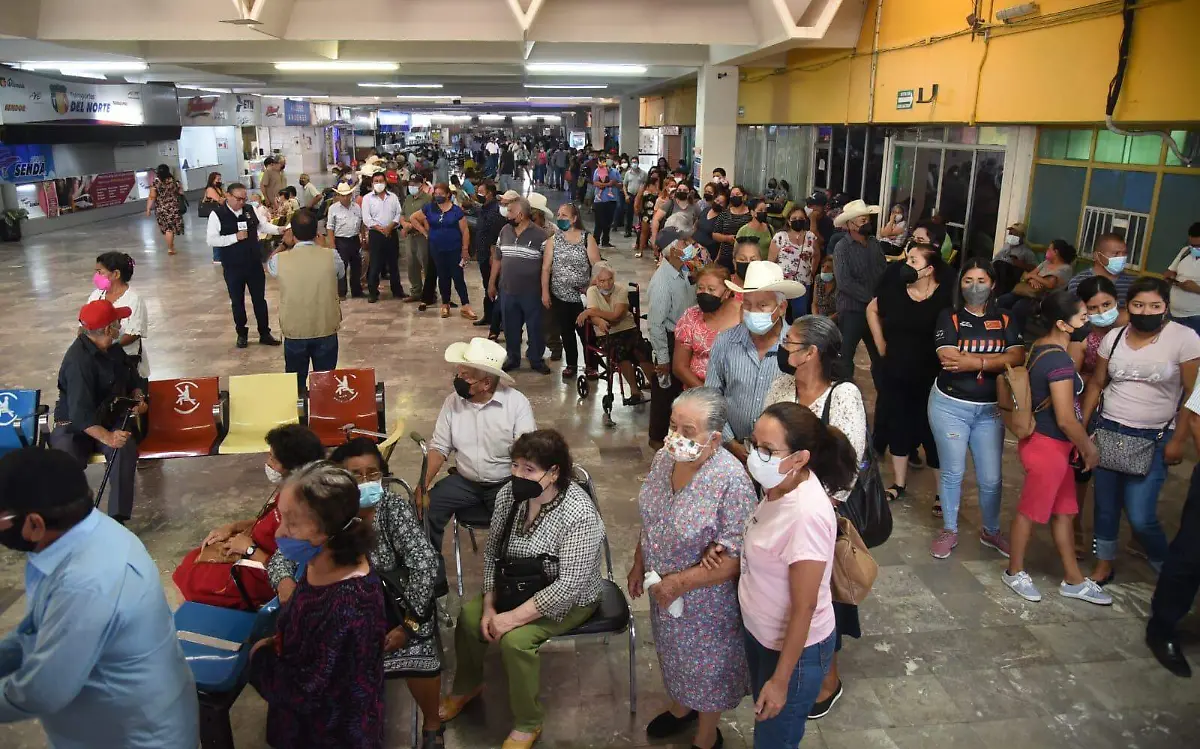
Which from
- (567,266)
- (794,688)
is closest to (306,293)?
(567,266)

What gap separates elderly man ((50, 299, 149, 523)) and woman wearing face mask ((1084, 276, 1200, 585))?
5.30m

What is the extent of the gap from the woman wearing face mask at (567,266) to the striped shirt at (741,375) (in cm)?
316

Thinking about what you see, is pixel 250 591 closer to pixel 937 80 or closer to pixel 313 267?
pixel 313 267

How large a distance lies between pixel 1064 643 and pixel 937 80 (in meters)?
7.58

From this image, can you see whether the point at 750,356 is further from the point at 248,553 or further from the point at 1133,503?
the point at 248,553

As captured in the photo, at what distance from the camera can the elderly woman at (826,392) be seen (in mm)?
3260

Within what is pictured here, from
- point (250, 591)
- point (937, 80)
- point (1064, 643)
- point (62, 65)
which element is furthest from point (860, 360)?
point (62, 65)

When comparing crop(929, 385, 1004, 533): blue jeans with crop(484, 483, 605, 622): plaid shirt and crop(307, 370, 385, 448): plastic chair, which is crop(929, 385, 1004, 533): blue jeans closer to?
crop(484, 483, 605, 622): plaid shirt

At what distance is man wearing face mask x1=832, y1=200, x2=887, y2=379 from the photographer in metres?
6.34

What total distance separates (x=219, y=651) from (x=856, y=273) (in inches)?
200

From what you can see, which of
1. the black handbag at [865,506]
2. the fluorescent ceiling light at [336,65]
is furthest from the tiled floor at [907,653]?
the fluorescent ceiling light at [336,65]

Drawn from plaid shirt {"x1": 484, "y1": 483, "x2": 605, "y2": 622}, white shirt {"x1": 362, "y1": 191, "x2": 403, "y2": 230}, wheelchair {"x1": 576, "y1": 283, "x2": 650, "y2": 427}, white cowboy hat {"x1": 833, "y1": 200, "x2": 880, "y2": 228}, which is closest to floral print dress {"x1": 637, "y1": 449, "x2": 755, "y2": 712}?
plaid shirt {"x1": 484, "y1": 483, "x2": 605, "y2": 622}

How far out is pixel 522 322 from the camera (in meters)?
8.00

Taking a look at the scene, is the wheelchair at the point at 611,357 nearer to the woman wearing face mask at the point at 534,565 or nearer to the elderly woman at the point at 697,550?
the woman wearing face mask at the point at 534,565
